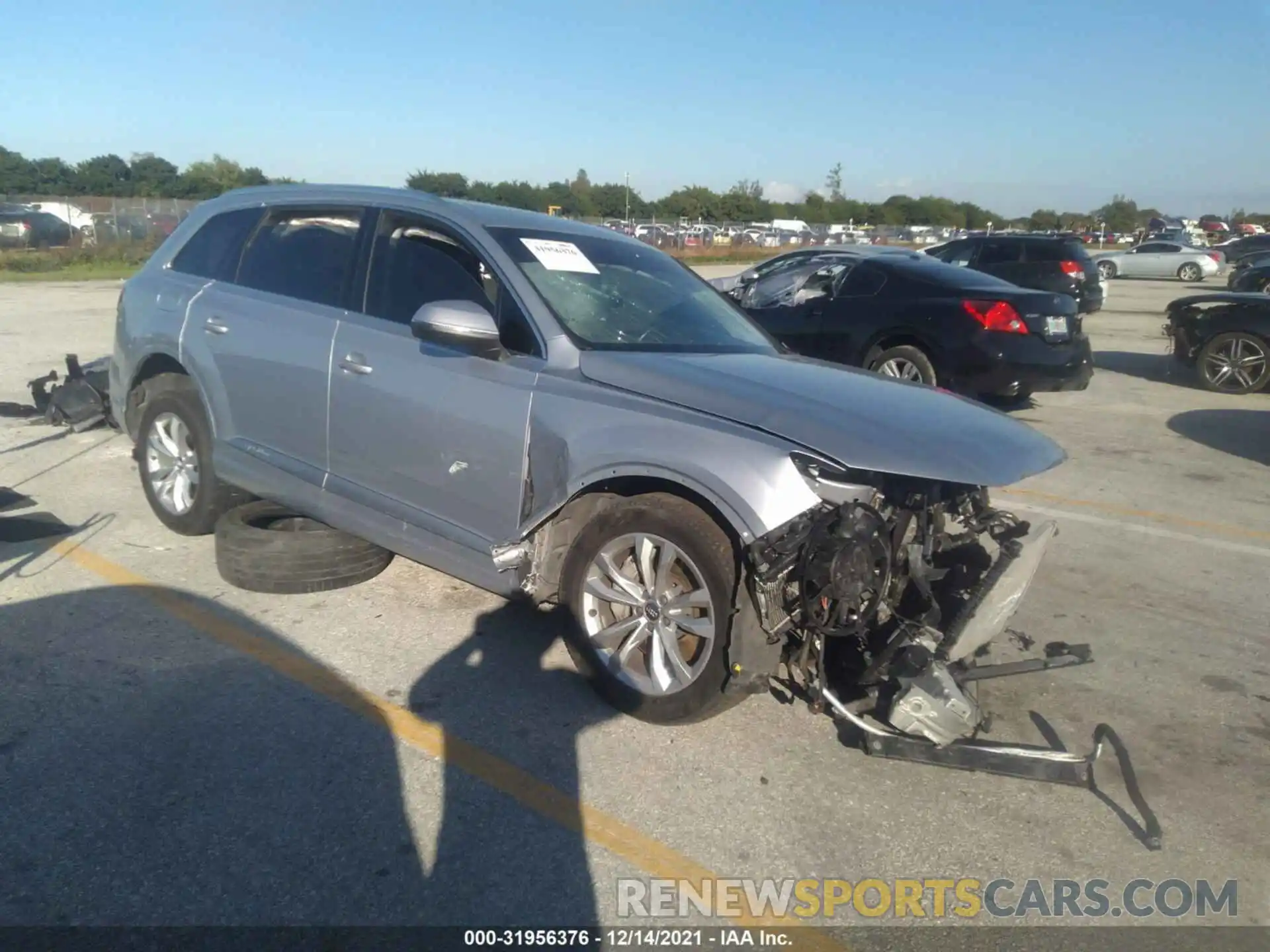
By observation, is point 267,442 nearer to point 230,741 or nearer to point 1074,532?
point 230,741

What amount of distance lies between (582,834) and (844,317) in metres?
7.56

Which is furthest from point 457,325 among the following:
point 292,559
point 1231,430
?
point 1231,430

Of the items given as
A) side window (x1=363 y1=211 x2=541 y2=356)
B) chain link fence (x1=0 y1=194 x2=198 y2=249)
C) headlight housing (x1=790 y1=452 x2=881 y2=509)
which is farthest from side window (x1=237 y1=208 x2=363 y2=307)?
chain link fence (x1=0 y1=194 x2=198 y2=249)

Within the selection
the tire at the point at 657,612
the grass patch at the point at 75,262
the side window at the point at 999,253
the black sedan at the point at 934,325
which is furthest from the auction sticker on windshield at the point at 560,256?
the grass patch at the point at 75,262

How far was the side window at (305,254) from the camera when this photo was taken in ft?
16.0

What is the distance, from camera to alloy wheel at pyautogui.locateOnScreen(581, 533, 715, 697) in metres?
3.65

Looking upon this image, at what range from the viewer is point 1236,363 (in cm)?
1208

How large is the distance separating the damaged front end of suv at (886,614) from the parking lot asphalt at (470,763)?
0.20 m

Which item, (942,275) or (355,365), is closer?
(355,365)

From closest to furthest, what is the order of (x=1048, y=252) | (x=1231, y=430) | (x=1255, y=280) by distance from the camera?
(x=1231, y=430) → (x=1048, y=252) → (x=1255, y=280)

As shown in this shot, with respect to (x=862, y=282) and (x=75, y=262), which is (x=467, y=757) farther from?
(x=75, y=262)

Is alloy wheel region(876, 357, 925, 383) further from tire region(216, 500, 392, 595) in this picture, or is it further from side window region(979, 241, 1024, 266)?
side window region(979, 241, 1024, 266)

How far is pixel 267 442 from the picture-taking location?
5.03m

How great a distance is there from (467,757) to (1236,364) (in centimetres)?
1171
